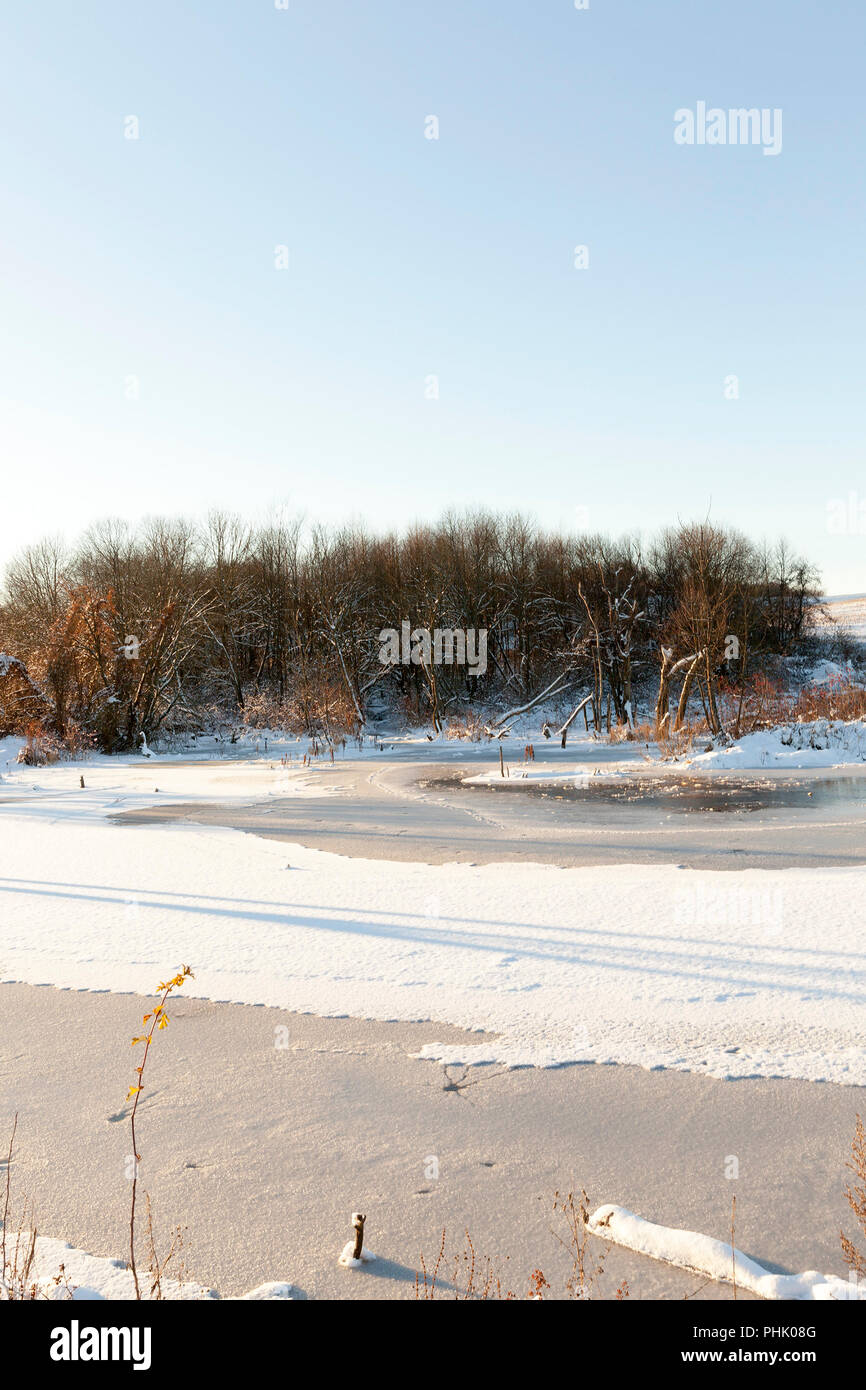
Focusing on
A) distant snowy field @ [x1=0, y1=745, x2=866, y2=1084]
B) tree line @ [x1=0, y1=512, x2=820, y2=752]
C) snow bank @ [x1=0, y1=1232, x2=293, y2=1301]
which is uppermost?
tree line @ [x1=0, y1=512, x2=820, y2=752]

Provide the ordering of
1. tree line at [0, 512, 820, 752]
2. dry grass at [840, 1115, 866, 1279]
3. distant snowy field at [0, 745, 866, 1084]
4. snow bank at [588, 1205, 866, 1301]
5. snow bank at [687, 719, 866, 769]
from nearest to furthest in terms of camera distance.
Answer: snow bank at [588, 1205, 866, 1301], dry grass at [840, 1115, 866, 1279], distant snowy field at [0, 745, 866, 1084], snow bank at [687, 719, 866, 769], tree line at [0, 512, 820, 752]

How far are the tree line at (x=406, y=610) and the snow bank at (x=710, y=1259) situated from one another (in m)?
31.1

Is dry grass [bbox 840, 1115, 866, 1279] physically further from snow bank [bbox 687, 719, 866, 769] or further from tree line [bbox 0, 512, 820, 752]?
tree line [bbox 0, 512, 820, 752]

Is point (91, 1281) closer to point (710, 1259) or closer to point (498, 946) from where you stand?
point (710, 1259)

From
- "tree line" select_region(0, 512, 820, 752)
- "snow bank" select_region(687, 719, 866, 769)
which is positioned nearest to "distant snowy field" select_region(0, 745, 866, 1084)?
"snow bank" select_region(687, 719, 866, 769)

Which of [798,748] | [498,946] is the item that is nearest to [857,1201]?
[498,946]

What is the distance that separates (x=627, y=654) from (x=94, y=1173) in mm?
34049

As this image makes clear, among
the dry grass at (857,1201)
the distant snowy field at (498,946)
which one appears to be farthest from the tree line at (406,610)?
the dry grass at (857,1201)

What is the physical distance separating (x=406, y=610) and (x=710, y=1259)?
136 ft

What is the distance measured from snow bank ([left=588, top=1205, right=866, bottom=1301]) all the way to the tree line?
31142mm

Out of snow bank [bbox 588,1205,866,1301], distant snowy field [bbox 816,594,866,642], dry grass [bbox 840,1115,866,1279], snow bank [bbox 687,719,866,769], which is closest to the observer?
snow bank [bbox 588,1205,866,1301]

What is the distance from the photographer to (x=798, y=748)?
21.7m

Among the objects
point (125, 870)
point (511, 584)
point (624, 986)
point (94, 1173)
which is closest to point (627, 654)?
point (511, 584)

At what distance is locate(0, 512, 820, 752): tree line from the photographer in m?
38.8
